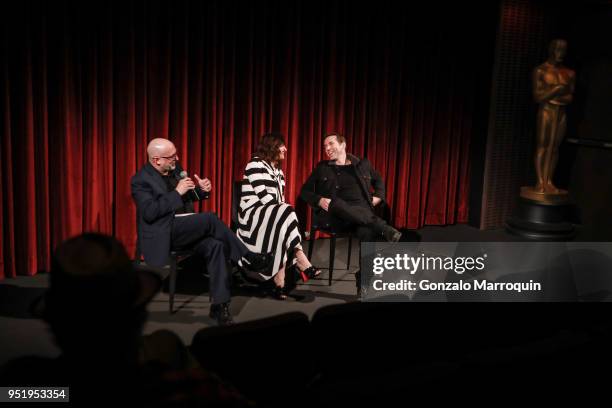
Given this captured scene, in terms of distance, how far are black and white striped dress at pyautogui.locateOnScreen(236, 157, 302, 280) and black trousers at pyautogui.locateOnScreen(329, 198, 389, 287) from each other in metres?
0.40

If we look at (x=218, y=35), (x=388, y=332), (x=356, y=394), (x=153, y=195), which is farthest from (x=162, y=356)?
(x=218, y=35)

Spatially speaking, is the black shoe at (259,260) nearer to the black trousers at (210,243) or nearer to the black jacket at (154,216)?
the black trousers at (210,243)

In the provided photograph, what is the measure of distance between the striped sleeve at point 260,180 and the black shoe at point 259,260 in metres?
0.33

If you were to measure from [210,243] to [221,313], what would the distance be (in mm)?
391

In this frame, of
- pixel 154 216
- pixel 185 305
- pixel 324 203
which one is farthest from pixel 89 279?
pixel 324 203

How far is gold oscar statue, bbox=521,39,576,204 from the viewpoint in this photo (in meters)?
5.83

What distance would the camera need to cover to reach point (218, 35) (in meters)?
4.89

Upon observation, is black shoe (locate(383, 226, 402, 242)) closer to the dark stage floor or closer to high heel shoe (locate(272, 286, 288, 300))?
the dark stage floor

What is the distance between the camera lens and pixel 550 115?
593cm

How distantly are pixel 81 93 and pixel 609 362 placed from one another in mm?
3562

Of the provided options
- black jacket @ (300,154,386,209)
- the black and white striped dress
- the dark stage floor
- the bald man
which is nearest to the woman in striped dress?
the black and white striped dress

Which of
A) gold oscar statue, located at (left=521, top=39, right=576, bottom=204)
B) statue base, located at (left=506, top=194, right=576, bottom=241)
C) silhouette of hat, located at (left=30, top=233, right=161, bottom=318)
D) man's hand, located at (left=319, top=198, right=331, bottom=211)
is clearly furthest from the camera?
statue base, located at (left=506, top=194, right=576, bottom=241)

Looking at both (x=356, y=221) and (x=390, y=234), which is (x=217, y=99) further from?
(x=390, y=234)

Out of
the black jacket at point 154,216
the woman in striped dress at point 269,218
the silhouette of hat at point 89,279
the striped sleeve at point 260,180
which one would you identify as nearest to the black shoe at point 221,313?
the black jacket at point 154,216
